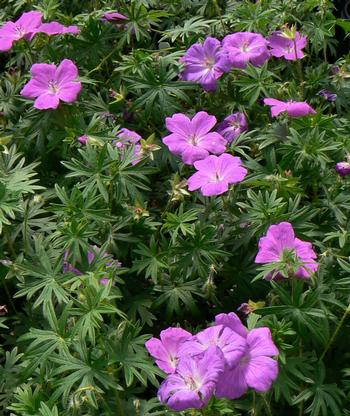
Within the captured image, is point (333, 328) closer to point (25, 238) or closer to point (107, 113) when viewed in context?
point (25, 238)

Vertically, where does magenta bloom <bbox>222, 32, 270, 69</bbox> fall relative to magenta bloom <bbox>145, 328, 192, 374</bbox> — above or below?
above

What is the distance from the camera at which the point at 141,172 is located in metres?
2.09

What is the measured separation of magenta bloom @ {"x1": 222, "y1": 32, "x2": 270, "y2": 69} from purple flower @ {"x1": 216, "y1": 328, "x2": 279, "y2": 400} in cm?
106

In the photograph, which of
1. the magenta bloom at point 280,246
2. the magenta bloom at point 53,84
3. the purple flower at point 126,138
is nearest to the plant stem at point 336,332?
the magenta bloom at point 280,246

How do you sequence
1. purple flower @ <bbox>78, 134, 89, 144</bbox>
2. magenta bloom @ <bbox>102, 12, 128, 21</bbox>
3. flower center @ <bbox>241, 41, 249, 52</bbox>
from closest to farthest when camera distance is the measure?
purple flower @ <bbox>78, 134, 89, 144</bbox>, flower center @ <bbox>241, 41, 249, 52</bbox>, magenta bloom @ <bbox>102, 12, 128, 21</bbox>

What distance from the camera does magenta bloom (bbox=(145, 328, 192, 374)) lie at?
67.8 inches

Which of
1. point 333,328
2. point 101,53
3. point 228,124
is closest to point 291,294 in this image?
point 333,328

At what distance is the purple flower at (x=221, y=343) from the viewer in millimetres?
1535

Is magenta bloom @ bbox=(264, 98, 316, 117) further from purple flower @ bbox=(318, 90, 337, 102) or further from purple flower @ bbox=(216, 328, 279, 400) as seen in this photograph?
purple flower @ bbox=(216, 328, 279, 400)

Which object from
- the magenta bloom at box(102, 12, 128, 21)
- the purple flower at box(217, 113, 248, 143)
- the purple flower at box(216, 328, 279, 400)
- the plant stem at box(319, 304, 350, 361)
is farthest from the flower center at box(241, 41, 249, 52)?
the purple flower at box(216, 328, 279, 400)

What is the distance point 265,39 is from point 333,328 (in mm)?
1096

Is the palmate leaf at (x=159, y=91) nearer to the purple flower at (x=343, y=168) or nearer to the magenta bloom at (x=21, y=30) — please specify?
the magenta bloom at (x=21, y=30)

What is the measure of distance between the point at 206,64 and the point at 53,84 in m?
0.47

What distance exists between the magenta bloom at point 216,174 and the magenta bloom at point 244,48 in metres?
0.45
